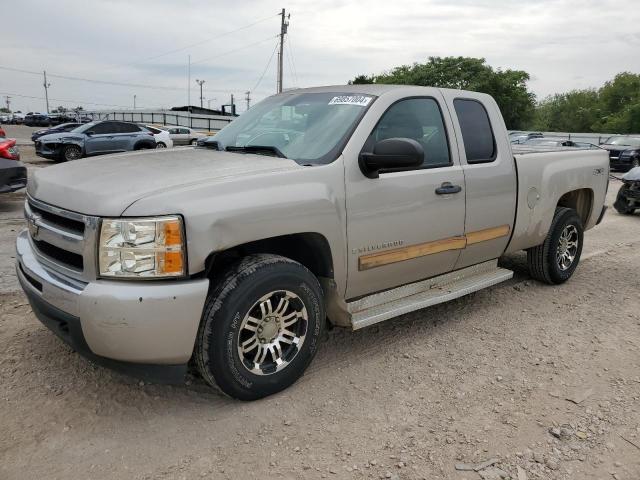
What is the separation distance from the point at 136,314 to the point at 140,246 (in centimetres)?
32

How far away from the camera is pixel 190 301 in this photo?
2627 mm

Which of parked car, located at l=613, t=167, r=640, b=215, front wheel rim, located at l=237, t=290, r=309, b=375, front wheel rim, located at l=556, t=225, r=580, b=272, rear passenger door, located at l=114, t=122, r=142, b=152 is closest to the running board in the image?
front wheel rim, located at l=237, t=290, r=309, b=375

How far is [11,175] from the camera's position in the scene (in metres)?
8.35

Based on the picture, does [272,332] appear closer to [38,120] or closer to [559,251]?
[559,251]

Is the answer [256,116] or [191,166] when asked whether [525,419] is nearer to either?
[191,166]

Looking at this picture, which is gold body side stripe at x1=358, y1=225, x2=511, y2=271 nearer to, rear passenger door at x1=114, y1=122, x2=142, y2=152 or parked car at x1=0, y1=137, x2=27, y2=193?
parked car at x1=0, y1=137, x2=27, y2=193

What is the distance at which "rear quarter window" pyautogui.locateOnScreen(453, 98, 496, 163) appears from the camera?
4.16m

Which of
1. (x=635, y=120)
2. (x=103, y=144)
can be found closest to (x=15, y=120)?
(x=103, y=144)

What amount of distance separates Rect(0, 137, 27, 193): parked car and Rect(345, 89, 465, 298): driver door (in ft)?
22.8

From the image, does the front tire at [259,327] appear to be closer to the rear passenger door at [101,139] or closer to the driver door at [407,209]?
the driver door at [407,209]

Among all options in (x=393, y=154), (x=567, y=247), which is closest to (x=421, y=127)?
(x=393, y=154)

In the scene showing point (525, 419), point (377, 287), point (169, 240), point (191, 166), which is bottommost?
point (525, 419)

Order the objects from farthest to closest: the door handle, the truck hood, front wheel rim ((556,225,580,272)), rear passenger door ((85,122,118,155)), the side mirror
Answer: rear passenger door ((85,122,118,155))
front wheel rim ((556,225,580,272))
the door handle
the side mirror
the truck hood

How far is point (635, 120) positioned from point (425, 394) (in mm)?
63627
